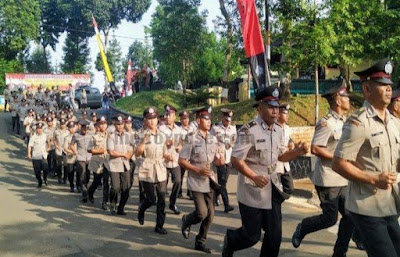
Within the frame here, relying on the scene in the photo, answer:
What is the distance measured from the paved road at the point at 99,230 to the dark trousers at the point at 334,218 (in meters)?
0.57

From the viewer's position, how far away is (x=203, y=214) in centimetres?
629

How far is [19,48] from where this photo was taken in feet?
156

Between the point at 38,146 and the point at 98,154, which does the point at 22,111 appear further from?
the point at 98,154

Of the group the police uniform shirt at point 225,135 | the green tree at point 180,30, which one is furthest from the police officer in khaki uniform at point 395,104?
the green tree at point 180,30

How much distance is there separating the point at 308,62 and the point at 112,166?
766 centimetres

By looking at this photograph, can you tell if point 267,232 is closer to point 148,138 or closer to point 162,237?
point 162,237

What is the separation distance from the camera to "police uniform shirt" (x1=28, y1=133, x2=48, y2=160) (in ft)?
41.7

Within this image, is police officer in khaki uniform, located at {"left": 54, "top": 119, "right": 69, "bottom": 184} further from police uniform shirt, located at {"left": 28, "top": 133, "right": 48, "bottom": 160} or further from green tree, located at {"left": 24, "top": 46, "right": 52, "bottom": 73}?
green tree, located at {"left": 24, "top": 46, "right": 52, "bottom": 73}

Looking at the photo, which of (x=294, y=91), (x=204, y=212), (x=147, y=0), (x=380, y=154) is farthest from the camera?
(x=147, y=0)

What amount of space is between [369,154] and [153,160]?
459 cm

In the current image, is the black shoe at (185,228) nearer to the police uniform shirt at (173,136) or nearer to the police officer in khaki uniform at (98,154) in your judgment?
the police uniform shirt at (173,136)

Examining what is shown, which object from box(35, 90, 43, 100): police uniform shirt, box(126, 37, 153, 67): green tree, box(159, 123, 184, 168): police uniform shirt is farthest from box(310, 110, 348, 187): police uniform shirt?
box(126, 37, 153, 67): green tree

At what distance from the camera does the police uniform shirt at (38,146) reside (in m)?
12.7

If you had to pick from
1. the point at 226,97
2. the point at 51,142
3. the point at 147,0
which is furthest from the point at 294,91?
the point at 147,0
